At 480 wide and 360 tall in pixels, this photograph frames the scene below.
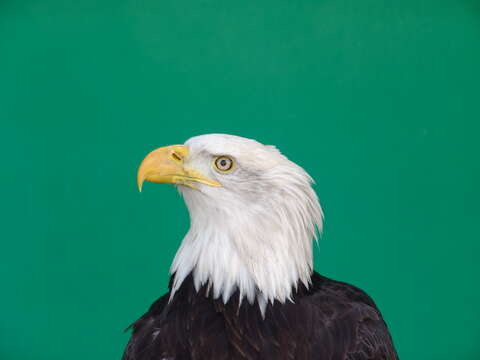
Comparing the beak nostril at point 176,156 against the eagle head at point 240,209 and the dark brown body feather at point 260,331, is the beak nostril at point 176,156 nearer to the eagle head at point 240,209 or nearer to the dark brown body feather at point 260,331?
the eagle head at point 240,209

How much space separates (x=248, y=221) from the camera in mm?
2264

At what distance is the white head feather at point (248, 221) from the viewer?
7.43 feet

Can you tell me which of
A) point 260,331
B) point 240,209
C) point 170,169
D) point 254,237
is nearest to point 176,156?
point 170,169

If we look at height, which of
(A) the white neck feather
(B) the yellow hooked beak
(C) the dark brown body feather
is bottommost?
(C) the dark brown body feather

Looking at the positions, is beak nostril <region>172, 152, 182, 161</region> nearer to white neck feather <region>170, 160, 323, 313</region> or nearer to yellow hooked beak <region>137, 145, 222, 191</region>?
yellow hooked beak <region>137, 145, 222, 191</region>

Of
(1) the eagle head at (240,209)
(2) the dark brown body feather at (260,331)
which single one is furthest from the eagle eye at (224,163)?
(2) the dark brown body feather at (260,331)

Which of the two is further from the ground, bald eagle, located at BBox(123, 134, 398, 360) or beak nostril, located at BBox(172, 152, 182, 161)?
beak nostril, located at BBox(172, 152, 182, 161)

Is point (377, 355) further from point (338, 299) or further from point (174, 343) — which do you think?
point (174, 343)

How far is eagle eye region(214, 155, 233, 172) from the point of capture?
2.27 metres

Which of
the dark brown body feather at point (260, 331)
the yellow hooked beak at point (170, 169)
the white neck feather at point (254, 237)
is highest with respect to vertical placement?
the yellow hooked beak at point (170, 169)

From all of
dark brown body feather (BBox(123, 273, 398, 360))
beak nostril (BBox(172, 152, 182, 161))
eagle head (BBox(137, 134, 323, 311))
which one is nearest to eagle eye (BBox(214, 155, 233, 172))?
eagle head (BBox(137, 134, 323, 311))

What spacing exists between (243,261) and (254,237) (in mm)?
110

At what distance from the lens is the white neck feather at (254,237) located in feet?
7.44

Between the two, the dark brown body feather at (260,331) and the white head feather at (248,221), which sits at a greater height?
the white head feather at (248,221)
